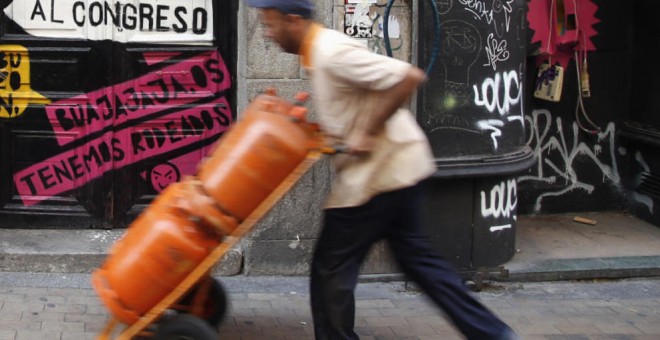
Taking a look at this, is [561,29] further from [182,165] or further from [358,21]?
[182,165]

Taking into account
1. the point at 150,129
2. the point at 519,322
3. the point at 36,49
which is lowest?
the point at 519,322

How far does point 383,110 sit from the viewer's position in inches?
147

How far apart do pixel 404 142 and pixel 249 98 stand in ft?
7.39

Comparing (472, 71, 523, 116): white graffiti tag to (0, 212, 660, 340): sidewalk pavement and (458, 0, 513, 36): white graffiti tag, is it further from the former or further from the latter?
(0, 212, 660, 340): sidewalk pavement

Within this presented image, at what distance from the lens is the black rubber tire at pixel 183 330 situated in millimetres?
3979

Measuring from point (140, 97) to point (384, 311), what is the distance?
89.4 inches

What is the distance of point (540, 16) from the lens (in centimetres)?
731

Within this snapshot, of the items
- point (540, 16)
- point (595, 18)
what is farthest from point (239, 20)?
point (595, 18)

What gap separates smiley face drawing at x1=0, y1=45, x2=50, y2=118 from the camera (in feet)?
20.8

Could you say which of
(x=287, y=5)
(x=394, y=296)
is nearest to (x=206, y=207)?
(x=287, y=5)

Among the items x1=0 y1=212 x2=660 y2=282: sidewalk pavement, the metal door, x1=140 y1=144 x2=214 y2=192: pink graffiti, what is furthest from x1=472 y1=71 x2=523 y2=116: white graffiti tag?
x1=140 y1=144 x2=214 y2=192: pink graffiti

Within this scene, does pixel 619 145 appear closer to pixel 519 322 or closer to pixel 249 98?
pixel 519 322

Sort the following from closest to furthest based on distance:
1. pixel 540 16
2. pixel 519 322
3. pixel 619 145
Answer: pixel 519 322, pixel 540 16, pixel 619 145

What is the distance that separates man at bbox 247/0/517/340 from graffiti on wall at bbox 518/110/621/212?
3.78m
